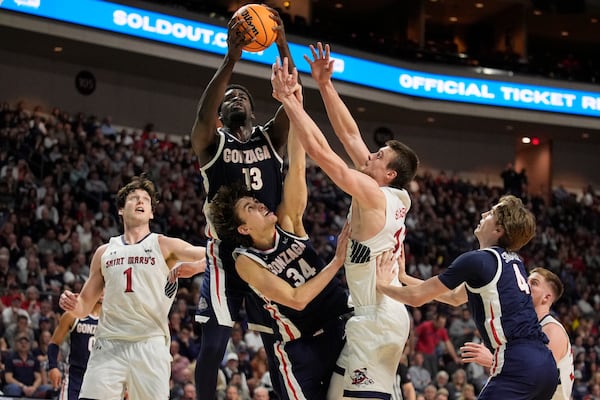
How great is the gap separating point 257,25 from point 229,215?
1241 mm

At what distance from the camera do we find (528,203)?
24.3m

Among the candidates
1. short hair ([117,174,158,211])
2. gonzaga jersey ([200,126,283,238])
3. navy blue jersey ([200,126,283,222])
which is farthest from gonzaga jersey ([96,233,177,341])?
navy blue jersey ([200,126,283,222])

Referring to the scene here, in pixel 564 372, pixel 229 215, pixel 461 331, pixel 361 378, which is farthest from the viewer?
pixel 461 331

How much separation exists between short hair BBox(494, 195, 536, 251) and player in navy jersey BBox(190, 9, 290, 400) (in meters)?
1.51

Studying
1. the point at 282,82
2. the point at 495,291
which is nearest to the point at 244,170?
the point at 282,82

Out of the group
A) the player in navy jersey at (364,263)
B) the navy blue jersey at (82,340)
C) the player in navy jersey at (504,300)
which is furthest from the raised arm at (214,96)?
the navy blue jersey at (82,340)

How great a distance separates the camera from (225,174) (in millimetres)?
6133

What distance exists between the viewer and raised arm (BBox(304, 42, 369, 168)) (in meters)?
5.66

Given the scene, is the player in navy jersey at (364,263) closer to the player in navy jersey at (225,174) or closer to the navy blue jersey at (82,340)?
the player in navy jersey at (225,174)

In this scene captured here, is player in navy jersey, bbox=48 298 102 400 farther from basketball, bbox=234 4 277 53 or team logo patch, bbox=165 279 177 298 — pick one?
basketball, bbox=234 4 277 53

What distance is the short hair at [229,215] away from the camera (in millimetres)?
Result: 5340

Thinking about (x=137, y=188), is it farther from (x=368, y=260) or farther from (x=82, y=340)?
(x=368, y=260)

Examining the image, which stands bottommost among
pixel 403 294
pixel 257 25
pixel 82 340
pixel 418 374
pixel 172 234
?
pixel 418 374

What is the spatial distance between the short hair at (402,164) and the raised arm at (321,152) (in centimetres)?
32
